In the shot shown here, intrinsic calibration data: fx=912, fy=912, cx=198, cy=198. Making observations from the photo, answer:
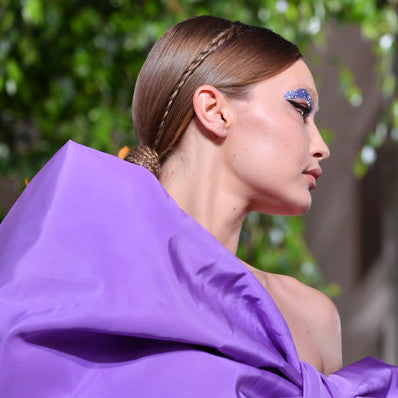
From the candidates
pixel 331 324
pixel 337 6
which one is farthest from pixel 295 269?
pixel 331 324

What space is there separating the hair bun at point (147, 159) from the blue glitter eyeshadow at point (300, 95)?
261 millimetres

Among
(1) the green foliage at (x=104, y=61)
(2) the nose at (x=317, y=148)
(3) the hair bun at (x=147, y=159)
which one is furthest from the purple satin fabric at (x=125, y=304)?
(1) the green foliage at (x=104, y=61)

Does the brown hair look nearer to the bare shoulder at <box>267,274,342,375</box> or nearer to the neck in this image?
the neck

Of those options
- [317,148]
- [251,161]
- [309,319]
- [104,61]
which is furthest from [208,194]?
[104,61]

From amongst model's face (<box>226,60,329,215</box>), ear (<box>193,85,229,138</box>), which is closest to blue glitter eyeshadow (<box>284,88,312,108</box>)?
model's face (<box>226,60,329,215</box>)

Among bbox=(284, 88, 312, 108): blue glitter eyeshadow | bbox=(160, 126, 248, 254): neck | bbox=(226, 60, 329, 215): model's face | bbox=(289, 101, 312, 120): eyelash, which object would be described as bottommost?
bbox=(160, 126, 248, 254): neck

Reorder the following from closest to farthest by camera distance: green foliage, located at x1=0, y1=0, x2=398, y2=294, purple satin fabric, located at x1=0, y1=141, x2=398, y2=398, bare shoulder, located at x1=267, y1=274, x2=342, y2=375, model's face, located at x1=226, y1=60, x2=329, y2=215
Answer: purple satin fabric, located at x1=0, y1=141, x2=398, y2=398, model's face, located at x1=226, y1=60, x2=329, y2=215, bare shoulder, located at x1=267, y1=274, x2=342, y2=375, green foliage, located at x1=0, y1=0, x2=398, y2=294

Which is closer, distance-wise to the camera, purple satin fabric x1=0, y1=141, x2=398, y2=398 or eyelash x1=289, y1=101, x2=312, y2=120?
purple satin fabric x1=0, y1=141, x2=398, y2=398

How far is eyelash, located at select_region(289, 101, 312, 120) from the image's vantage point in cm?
163

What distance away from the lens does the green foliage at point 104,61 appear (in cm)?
323

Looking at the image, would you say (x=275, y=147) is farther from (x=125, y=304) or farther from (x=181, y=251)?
(x=125, y=304)

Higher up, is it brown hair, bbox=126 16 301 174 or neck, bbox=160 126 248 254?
brown hair, bbox=126 16 301 174

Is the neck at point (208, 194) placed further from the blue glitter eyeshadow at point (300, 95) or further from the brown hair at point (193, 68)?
the blue glitter eyeshadow at point (300, 95)

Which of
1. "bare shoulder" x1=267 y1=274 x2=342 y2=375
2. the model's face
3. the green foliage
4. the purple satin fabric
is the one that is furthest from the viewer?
the green foliage
